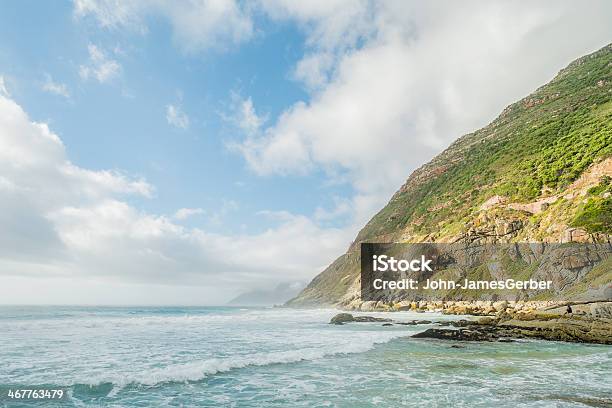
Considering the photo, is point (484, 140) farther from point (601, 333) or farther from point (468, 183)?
point (601, 333)

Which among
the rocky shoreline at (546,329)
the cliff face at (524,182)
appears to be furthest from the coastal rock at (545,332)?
the cliff face at (524,182)

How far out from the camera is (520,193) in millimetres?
76625

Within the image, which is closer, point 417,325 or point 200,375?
point 200,375

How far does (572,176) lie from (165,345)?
74.1m

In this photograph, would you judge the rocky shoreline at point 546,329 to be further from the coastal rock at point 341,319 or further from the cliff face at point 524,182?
the cliff face at point 524,182

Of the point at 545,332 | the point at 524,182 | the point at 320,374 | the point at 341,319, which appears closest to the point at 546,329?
the point at 545,332

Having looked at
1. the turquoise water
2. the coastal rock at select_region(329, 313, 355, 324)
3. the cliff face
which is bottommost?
the turquoise water

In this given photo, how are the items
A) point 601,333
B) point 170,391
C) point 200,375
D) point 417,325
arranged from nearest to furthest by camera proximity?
1. point 170,391
2. point 200,375
3. point 601,333
4. point 417,325

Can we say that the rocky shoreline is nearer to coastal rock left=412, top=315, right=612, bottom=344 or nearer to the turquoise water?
coastal rock left=412, top=315, right=612, bottom=344

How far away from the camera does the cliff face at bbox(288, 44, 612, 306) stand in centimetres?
6088

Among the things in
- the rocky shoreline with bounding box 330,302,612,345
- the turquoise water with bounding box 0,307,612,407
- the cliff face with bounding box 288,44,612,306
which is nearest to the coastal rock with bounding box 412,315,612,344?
the rocky shoreline with bounding box 330,302,612,345

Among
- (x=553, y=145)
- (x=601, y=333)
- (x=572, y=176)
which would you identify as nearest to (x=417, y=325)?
(x=601, y=333)

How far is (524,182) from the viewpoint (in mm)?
79625

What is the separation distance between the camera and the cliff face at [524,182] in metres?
60.9
